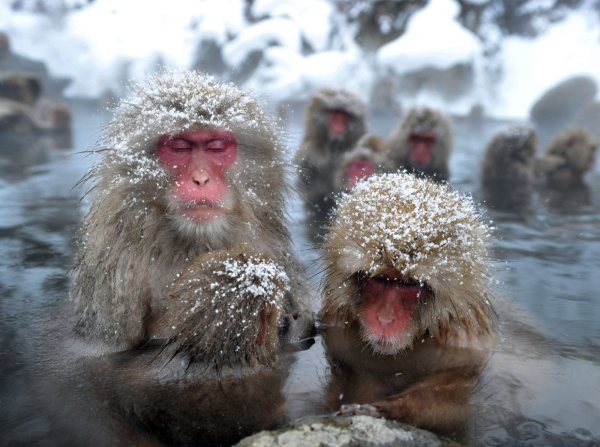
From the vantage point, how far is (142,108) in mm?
2387

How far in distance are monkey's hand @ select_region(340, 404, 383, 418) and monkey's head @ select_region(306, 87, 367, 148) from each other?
5367mm

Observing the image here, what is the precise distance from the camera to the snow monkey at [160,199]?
226 cm

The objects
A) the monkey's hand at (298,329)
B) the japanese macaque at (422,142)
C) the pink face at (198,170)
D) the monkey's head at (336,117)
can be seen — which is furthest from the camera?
the monkey's head at (336,117)

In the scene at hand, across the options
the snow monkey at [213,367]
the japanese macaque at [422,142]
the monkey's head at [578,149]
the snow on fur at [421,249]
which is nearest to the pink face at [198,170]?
the snow monkey at [213,367]

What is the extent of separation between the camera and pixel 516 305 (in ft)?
11.0

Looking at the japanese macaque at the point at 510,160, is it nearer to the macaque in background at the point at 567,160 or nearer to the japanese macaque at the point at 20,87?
the macaque in background at the point at 567,160

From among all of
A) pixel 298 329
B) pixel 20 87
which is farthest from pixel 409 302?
pixel 20 87

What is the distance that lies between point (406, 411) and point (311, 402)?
14.4 inches

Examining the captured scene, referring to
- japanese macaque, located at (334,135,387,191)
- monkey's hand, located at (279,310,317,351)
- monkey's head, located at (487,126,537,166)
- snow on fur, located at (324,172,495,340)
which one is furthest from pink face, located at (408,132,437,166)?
monkey's hand, located at (279,310,317,351)

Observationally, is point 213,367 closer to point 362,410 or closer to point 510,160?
point 362,410

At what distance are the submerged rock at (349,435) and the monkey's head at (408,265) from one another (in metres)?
0.51

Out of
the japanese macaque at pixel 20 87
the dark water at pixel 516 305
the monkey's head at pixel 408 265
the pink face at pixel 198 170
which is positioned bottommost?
the dark water at pixel 516 305

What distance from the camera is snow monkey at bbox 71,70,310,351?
7.42 feet

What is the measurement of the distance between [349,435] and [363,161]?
4518 millimetres
